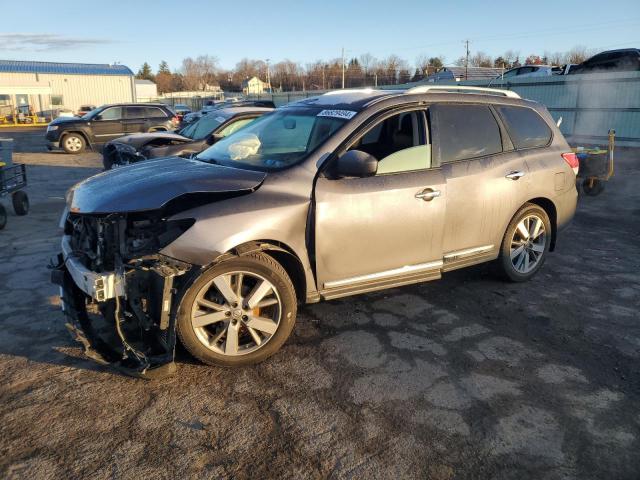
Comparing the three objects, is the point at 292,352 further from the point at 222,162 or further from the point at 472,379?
the point at 222,162

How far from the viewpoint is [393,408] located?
10.0 ft

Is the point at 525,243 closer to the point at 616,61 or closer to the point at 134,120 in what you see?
the point at 616,61

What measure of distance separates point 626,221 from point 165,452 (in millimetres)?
7982

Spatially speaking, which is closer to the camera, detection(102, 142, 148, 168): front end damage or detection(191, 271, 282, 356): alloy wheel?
detection(191, 271, 282, 356): alloy wheel

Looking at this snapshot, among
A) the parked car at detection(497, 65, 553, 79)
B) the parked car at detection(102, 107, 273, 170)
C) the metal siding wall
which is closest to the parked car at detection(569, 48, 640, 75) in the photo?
the parked car at detection(497, 65, 553, 79)

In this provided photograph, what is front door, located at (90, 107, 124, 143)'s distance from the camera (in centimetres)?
1816

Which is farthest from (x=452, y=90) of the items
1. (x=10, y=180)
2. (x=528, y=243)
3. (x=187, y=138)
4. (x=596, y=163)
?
(x=10, y=180)

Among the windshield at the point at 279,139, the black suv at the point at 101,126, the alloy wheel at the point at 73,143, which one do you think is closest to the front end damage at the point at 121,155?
the windshield at the point at 279,139

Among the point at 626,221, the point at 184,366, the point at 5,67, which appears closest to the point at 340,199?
the point at 184,366

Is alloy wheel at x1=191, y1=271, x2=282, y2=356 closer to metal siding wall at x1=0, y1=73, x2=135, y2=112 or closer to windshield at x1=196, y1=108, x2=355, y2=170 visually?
windshield at x1=196, y1=108, x2=355, y2=170

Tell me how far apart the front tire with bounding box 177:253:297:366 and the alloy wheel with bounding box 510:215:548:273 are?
264 centimetres

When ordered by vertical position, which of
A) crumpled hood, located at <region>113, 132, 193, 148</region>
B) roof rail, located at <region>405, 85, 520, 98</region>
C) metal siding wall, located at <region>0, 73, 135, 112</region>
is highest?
metal siding wall, located at <region>0, 73, 135, 112</region>

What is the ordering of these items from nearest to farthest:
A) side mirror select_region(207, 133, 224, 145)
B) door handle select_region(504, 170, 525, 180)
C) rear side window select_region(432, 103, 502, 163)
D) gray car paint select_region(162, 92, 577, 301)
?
1. gray car paint select_region(162, 92, 577, 301)
2. rear side window select_region(432, 103, 502, 163)
3. door handle select_region(504, 170, 525, 180)
4. side mirror select_region(207, 133, 224, 145)

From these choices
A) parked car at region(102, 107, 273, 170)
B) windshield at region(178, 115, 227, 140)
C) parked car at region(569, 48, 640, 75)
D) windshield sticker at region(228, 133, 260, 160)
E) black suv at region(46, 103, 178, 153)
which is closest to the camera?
windshield sticker at region(228, 133, 260, 160)
